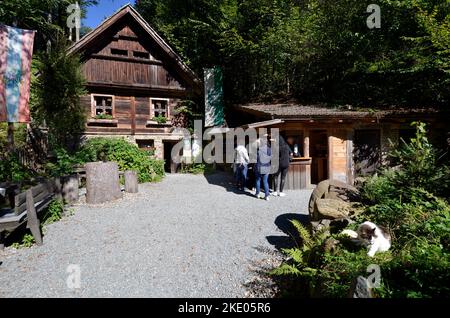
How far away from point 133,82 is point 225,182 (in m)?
8.00

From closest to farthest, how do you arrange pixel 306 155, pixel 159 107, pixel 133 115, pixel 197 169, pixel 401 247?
1. pixel 401 247
2. pixel 306 155
3. pixel 133 115
4. pixel 197 169
5. pixel 159 107

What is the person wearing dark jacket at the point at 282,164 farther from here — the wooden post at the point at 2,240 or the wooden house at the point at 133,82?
the wooden house at the point at 133,82

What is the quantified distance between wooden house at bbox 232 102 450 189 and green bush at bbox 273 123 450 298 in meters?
5.34

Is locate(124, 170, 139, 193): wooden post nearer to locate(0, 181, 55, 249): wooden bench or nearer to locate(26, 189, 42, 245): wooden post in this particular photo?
locate(0, 181, 55, 249): wooden bench

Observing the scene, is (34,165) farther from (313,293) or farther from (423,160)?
(423,160)

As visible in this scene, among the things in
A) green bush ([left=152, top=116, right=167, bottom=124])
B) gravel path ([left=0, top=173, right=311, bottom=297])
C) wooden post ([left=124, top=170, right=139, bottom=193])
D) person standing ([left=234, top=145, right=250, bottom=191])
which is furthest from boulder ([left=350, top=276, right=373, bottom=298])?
green bush ([left=152, top=116, right=167, bottom=124])

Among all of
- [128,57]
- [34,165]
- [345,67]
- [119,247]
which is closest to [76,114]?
[34,165]

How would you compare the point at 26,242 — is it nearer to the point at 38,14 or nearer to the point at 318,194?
the point at 318,194

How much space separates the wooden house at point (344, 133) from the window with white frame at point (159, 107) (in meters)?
5.71

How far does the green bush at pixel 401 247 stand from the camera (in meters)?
3.14

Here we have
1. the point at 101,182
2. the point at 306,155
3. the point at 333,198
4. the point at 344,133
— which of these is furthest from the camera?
the point at 344,133

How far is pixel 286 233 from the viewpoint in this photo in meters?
6.44

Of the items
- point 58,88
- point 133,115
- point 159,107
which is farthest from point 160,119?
point 58,88

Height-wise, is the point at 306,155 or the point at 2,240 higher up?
the point at 306,155
